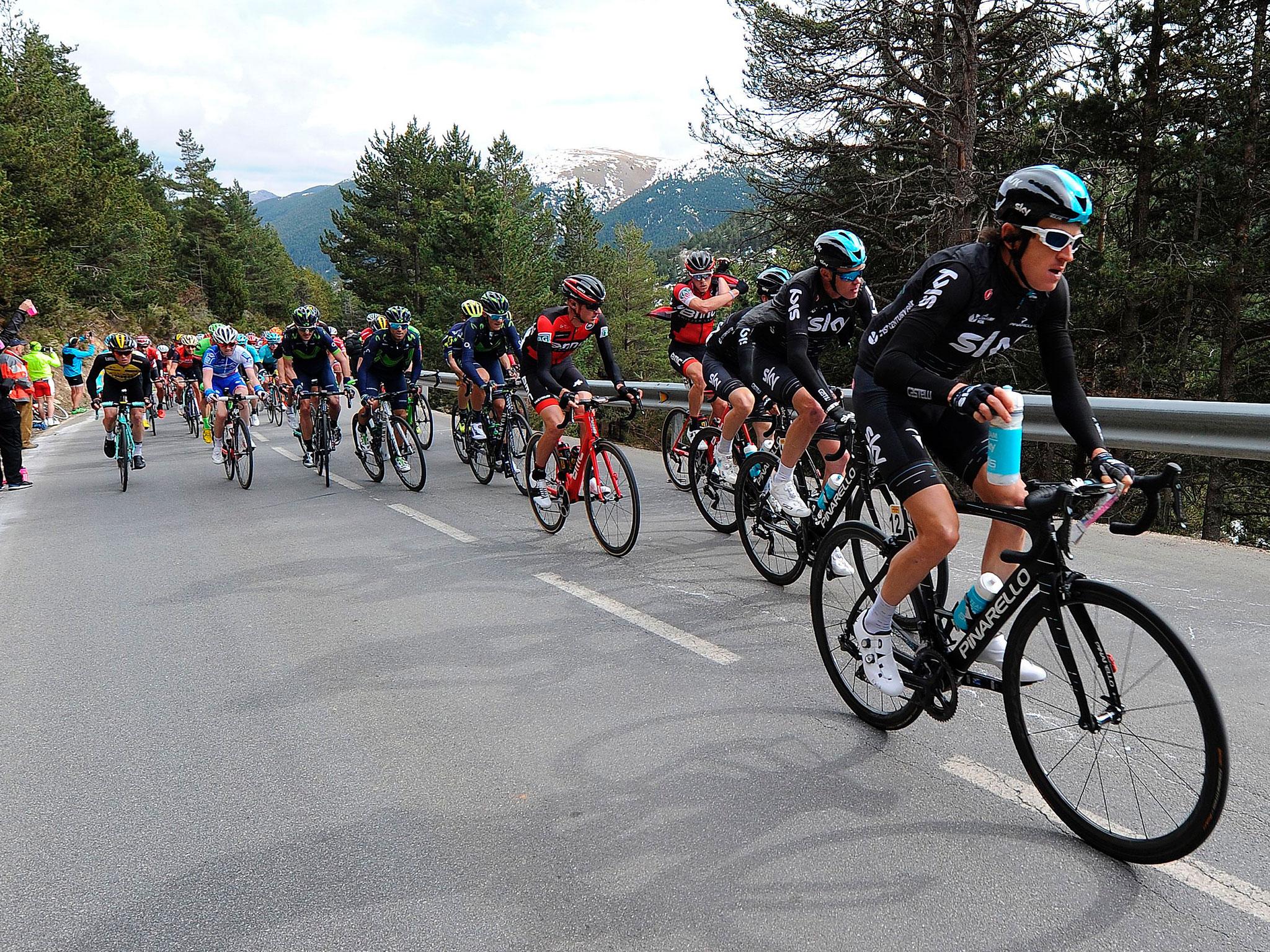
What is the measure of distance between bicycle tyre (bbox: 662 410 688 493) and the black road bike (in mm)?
6288

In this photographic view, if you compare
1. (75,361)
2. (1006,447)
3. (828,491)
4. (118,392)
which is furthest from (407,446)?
(75,361)

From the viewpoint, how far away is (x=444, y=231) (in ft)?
146

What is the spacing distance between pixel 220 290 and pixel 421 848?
80.0m

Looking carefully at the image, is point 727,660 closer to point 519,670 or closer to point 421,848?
point 519,670

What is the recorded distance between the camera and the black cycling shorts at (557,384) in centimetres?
770

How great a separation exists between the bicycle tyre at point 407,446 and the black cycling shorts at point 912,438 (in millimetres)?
7676

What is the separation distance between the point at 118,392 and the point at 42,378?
1115 cm

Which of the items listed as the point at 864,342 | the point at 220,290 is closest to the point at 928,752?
the point at 864,342

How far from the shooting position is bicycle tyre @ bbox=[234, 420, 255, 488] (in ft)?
38.3

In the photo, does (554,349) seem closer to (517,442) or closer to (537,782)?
(517,442)

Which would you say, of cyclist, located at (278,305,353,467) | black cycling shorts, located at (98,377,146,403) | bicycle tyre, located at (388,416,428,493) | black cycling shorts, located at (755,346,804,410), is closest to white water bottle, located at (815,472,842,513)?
black cycling shorts, located at (755,346,804,410)

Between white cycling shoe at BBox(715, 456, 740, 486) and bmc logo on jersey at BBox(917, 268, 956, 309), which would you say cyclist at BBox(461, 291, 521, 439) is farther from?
bmc logo on jersey at BBox(917, 268, 956, 309)

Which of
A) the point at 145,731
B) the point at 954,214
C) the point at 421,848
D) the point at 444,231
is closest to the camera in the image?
the point at 421,848

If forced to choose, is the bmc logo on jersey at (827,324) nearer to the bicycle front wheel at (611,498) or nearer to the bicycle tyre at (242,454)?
the bicycle front wheel at (611,498)
